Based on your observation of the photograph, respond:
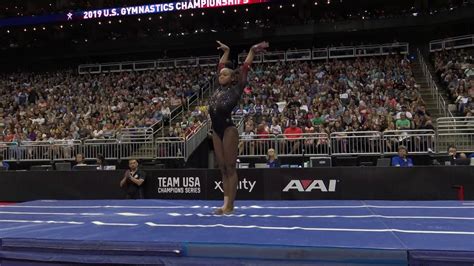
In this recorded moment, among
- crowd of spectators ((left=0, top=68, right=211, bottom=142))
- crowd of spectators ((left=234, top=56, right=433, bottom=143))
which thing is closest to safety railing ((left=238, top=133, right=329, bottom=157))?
crowd of spectators ((left=234, top=56, right=433, bottom=143))

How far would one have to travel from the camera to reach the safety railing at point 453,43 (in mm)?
18531

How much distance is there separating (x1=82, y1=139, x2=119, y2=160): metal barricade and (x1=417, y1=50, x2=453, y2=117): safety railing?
399 inches

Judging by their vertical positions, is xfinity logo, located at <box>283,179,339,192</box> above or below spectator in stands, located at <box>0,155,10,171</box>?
below

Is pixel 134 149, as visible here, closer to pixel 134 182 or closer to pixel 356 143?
pixel 134 182

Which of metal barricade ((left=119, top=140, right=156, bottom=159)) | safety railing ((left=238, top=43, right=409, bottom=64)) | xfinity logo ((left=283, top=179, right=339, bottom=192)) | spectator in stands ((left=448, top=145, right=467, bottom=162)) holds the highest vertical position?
safety railing ((left=238, top=43, right=409, bottom=64))

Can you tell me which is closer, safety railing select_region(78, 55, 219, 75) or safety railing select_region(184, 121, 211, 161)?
safety railing select_region(184, 121, 211, 161)

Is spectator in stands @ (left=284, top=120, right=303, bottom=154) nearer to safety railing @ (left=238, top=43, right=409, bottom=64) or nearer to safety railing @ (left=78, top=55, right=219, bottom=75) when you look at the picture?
safety railing @ (left=238, top=43, right=409, bottom=64)

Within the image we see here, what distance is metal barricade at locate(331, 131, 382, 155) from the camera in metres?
12.1

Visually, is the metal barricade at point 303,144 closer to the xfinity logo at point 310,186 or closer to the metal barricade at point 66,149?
the xfinity logo at point 310,186

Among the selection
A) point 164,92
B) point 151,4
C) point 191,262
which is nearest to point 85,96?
point 164,92

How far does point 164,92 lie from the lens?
64.7 feet

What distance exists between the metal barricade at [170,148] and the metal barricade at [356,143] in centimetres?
428

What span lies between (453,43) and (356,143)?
1016cm

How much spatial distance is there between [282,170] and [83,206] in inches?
180
